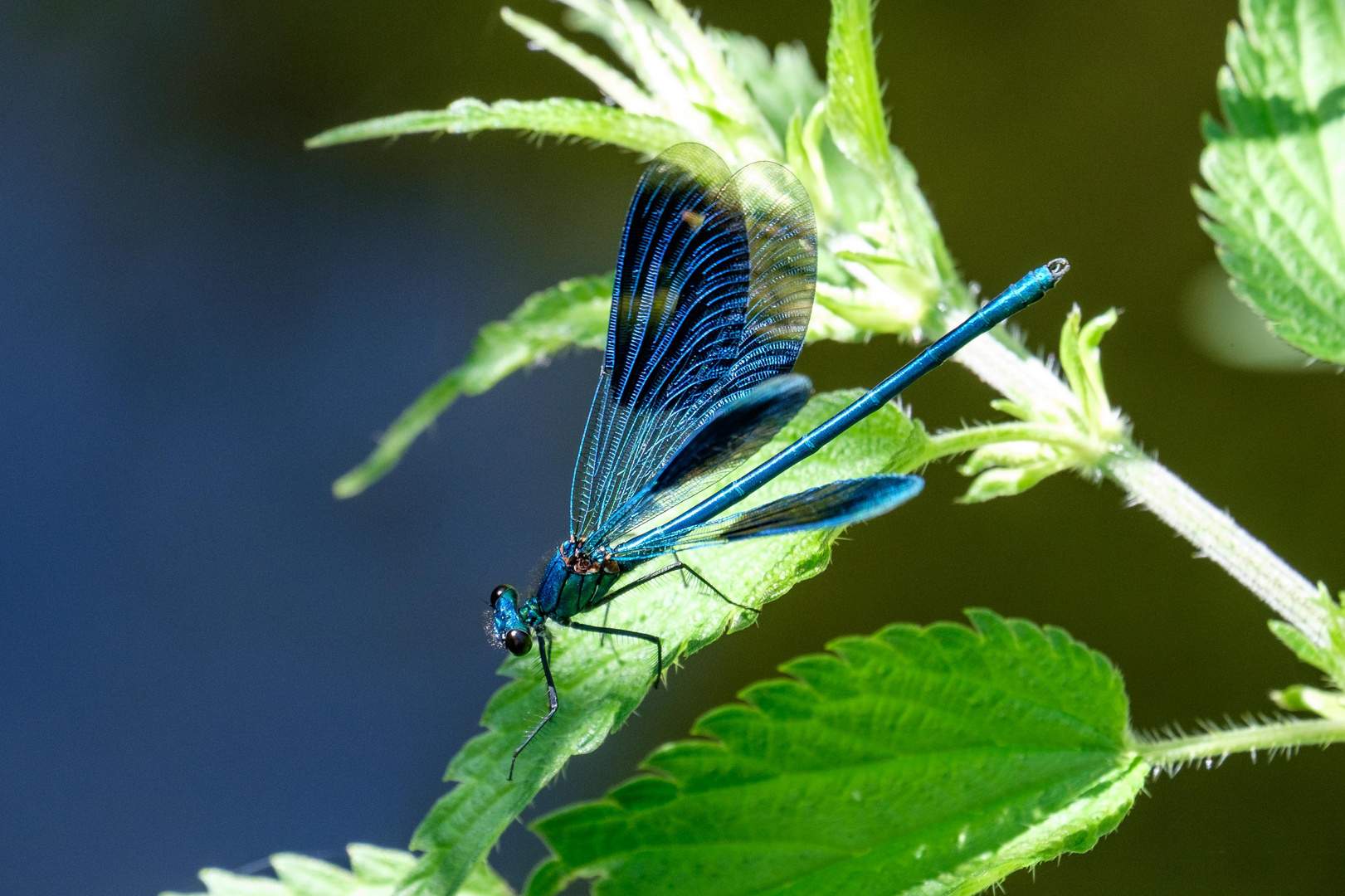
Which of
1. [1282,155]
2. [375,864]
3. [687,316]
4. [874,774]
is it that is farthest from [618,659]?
[1282,155]

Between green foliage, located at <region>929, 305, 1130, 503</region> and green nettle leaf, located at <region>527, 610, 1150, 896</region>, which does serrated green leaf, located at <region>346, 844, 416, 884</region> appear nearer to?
green nettle leaf, located at <region>527, 610, 1150, 896</region>

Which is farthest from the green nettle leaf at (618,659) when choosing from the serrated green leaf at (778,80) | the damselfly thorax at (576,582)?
the serrated green leaf at (778,80)

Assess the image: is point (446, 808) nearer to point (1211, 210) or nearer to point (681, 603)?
point (681, 603)

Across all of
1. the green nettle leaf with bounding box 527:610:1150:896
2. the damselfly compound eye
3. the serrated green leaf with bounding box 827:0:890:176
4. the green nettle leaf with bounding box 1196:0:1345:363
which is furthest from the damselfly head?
the green nettle leaf with bounding box 1196:0:1345:363

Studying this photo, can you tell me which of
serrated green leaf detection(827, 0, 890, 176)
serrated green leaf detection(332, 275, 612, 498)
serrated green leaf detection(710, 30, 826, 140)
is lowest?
serrated green leaf detection(827, 0, 890, 176)

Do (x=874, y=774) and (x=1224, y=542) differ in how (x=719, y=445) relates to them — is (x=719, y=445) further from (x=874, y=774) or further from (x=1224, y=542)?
(x=1224, y=542)

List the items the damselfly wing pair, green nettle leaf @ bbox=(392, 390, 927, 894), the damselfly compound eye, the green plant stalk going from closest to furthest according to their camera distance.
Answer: green nettle leaf @ bbox=(392, 390, 927, 894)
the green plant stalk
the damselfly wing pair
the damselfly compound eye

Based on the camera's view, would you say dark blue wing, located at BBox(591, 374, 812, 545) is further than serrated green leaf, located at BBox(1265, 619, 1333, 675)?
Yes
